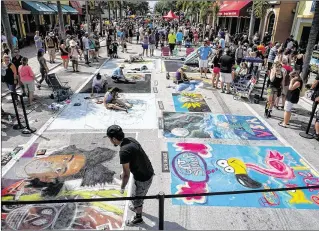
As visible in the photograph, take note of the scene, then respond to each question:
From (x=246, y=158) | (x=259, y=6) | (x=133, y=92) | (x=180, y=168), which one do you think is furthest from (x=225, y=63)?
(x=259, y=6)

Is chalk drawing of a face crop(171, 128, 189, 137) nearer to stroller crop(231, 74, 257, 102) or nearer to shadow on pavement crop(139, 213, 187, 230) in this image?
shadow on pavement crop(139, 213, 187, 230)

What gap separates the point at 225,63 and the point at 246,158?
5.65m

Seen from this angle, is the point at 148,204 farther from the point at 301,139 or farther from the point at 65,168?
the point at 301,139

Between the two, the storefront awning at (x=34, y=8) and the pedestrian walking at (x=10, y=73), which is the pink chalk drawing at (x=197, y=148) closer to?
the pedestrian walking at (x=10, y=73)

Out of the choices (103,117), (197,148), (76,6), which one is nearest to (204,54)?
(103,117)

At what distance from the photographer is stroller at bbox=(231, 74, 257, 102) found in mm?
11113

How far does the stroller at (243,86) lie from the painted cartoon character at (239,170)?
17.6 ft

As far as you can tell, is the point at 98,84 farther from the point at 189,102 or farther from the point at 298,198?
the point at 298,198

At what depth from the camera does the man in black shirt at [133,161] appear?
3834 mm

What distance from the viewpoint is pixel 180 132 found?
7926 millimetres

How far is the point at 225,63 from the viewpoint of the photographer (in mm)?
11195

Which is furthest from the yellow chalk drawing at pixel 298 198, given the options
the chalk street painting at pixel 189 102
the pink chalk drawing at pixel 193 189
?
the chalk street painting at pixel 189 102

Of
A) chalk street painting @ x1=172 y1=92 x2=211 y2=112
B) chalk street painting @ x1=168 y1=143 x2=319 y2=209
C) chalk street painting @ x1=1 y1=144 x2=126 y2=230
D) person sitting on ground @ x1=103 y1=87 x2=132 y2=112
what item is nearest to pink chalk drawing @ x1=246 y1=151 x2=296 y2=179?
chalk street painting @ x1=168 y1=143 x2=319 y2=209

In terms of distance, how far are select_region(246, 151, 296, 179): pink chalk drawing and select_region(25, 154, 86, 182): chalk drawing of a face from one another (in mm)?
4048
